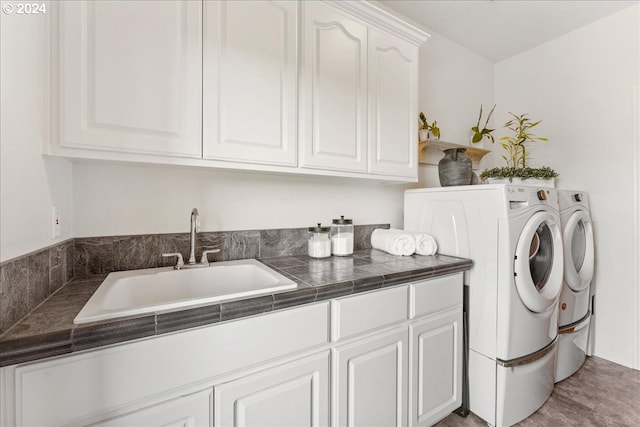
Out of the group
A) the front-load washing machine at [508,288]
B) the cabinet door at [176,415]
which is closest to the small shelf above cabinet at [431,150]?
the front-load washing machine at [508,288]

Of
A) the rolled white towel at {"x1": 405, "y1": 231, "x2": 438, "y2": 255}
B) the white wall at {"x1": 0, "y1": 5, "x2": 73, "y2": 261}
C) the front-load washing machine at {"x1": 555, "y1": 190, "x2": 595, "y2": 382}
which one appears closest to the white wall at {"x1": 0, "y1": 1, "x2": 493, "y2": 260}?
the white wall at {"x1": 0, "y1": 5, "x2": 73, "y2": 261}

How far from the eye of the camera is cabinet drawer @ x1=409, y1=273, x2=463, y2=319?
1321 mm

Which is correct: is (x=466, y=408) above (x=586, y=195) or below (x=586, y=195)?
below

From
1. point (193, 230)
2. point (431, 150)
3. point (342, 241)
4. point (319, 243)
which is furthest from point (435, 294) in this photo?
point (431, 150)

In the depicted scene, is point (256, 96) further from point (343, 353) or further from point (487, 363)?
point (487, 363)

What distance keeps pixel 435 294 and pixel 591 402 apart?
1.37m

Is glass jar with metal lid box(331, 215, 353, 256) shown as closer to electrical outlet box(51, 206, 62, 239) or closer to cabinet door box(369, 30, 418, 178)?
cabinet door box(369, 30, 418, 178)

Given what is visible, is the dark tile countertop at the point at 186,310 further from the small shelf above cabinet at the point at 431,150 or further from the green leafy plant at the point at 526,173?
the small shelf above cabinet at the point at 431,150

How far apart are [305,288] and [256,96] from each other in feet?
2.93

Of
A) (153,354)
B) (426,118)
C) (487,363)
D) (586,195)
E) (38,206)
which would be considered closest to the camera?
(153,354)

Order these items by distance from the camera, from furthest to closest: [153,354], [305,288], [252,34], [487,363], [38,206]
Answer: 1. [487,363]
2. [252,34]
3. [305,288]
4. [38,206]
5. [153,354]

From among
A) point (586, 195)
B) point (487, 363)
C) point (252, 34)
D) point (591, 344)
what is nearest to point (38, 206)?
point (252, 34)

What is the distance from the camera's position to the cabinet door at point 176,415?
717 mm

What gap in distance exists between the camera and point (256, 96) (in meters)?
1.23
